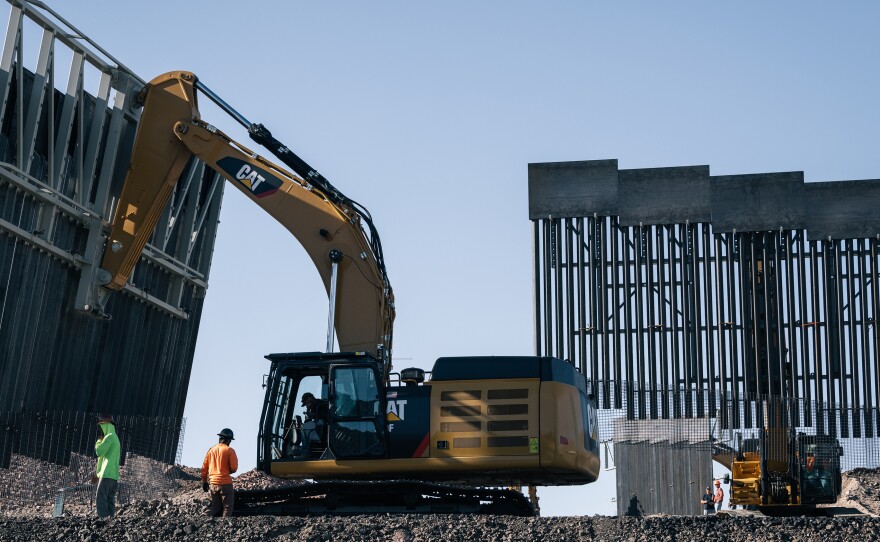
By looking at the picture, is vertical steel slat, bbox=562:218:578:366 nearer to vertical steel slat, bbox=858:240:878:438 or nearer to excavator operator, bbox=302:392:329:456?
vertical steel slat, bbox=858:240:878:438

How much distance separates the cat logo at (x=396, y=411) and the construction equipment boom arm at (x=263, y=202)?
1.60m

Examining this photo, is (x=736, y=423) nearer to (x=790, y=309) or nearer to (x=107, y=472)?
(x=790, y=309)

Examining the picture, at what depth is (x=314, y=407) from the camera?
17.7m

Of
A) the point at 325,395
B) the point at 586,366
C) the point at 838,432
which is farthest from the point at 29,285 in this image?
the point at 838,432

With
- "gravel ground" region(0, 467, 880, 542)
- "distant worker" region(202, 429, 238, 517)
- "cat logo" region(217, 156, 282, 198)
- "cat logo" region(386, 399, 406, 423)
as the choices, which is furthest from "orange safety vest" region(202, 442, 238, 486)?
"cat logo" region(217, 156, 282, 198)

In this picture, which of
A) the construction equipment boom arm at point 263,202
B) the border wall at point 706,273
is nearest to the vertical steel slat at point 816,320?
the border wall at point 706,273

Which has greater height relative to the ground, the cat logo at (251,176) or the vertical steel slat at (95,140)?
the vertical steel slat at (95,140)

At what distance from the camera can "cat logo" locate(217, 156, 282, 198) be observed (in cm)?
2125

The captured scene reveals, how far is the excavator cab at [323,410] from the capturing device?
688 inches

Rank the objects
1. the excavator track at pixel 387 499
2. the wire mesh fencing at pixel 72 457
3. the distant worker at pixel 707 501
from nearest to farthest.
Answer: the excavator track at pixel 387 499 < the wire mesh fencing at pixel 72 457 < the distant worker at pixel 707 501

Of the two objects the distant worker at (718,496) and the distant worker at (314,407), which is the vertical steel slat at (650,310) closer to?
the distant worker at (718,496)

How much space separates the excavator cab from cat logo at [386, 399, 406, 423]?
88mm

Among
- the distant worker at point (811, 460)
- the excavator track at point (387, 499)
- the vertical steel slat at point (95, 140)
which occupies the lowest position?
the excavator track at point (387, 499)

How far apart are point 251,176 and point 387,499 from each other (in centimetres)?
617
